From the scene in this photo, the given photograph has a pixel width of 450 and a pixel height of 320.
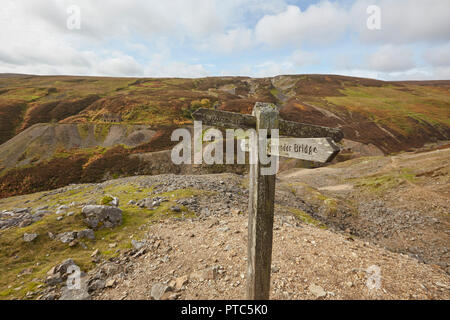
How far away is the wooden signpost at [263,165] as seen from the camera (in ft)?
12.9

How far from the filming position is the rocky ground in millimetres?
6215

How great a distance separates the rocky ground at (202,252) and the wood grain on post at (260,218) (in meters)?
1.93

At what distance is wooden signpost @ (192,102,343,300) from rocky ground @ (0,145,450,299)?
86.9 inches

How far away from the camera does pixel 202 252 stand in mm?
7805

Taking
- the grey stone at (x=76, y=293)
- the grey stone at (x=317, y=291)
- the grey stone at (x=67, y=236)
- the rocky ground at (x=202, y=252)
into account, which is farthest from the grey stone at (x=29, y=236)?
the grey stone at (x=317, y=291)

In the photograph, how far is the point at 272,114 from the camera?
12.9 ft

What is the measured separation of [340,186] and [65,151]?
135ft

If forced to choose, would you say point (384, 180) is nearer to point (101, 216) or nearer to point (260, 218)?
point (260, 218)

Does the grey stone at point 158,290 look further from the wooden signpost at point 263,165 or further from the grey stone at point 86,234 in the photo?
the grey stone at point 86,234

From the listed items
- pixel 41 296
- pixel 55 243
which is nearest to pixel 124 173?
pixel 55 243

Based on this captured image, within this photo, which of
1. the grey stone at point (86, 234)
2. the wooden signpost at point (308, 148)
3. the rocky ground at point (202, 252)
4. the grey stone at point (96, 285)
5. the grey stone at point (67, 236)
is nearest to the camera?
the wooden signpost at point (308, 148)

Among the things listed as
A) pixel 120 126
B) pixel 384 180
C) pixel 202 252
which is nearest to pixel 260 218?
pixel 202 252

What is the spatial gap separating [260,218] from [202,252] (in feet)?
15.3
